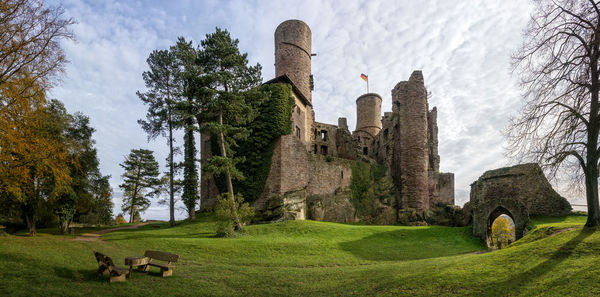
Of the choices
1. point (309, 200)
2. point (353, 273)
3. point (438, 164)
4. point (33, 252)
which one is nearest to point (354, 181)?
point (309, 200)

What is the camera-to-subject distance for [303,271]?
460 inches

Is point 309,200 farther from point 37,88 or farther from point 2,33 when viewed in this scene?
point 2,33

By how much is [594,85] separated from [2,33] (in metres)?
21.4

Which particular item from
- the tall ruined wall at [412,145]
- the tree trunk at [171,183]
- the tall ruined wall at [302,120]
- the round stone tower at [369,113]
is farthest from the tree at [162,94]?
the round stone tower at [369,113]

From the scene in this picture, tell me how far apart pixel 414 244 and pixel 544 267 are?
10253 mm

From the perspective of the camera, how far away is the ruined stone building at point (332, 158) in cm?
2625

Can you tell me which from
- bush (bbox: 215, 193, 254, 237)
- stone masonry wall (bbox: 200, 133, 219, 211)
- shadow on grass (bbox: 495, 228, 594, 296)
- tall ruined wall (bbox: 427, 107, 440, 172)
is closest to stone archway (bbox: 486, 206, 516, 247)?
shadow on grass (bbox: 495, 228, 594, 296)

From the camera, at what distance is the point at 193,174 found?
2633 centimetres

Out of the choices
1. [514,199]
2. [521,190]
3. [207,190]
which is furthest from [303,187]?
[521,190]

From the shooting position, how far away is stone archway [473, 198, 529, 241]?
58.4ft

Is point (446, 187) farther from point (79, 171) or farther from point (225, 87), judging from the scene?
point (79, 171)

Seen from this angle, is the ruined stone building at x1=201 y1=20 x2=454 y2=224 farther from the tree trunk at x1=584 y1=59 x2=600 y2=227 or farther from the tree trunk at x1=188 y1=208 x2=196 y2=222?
the tree trunk at x1=584 y1=59 x2=600 y2=227

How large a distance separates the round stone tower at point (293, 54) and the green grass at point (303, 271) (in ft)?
79.6

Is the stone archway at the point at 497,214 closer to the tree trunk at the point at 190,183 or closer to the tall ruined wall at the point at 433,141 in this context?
the tall ruined wall at the point at 433,141
